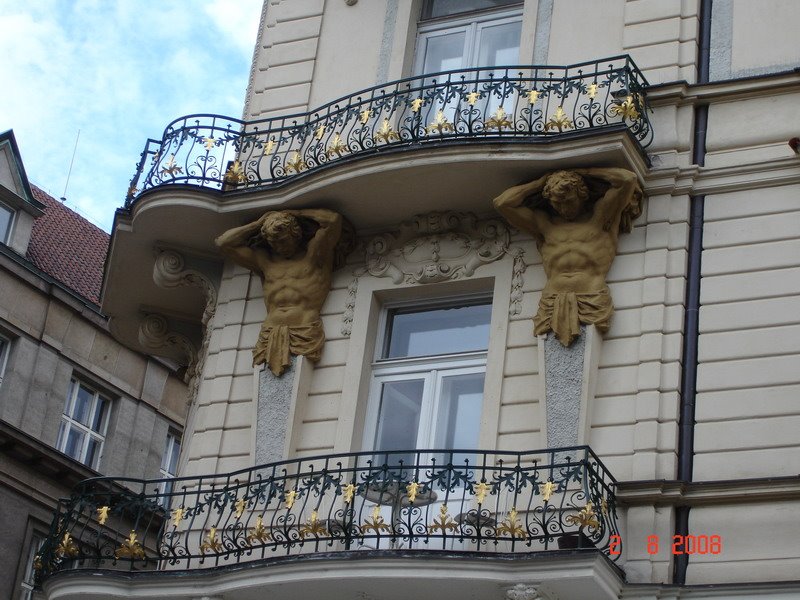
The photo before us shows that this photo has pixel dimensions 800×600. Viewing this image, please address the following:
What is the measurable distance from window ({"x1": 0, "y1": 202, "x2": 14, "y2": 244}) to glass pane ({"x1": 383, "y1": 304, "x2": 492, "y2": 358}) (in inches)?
529

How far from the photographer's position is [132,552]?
47.9ft

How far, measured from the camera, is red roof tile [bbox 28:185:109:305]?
28.5 metres

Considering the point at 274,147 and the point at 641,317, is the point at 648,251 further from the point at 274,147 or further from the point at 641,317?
the point at 274,147

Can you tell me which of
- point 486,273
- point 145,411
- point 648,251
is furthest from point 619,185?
point 145,411

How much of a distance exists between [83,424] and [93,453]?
21.9 inches

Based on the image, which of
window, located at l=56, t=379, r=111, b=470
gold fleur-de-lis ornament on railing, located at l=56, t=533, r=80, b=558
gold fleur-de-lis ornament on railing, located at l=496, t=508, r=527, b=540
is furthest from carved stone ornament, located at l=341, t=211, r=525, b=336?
window, located at l=56, t=379, r=111, b=470

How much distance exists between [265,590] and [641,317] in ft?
13.7

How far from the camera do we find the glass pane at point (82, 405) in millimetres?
27453

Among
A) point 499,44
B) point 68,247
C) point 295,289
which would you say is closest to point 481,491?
point 295,289

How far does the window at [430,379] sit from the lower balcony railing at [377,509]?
37cm

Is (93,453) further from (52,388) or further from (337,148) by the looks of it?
(337,148)

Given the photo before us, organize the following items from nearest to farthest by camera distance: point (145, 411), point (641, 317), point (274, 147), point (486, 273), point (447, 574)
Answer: point (447, 574) → point (641, 317) → point (486, 273) → point (274, 147) → point (145, 411)

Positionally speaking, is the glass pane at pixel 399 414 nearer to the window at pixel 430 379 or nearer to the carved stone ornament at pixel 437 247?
the window at pixel 430 379
